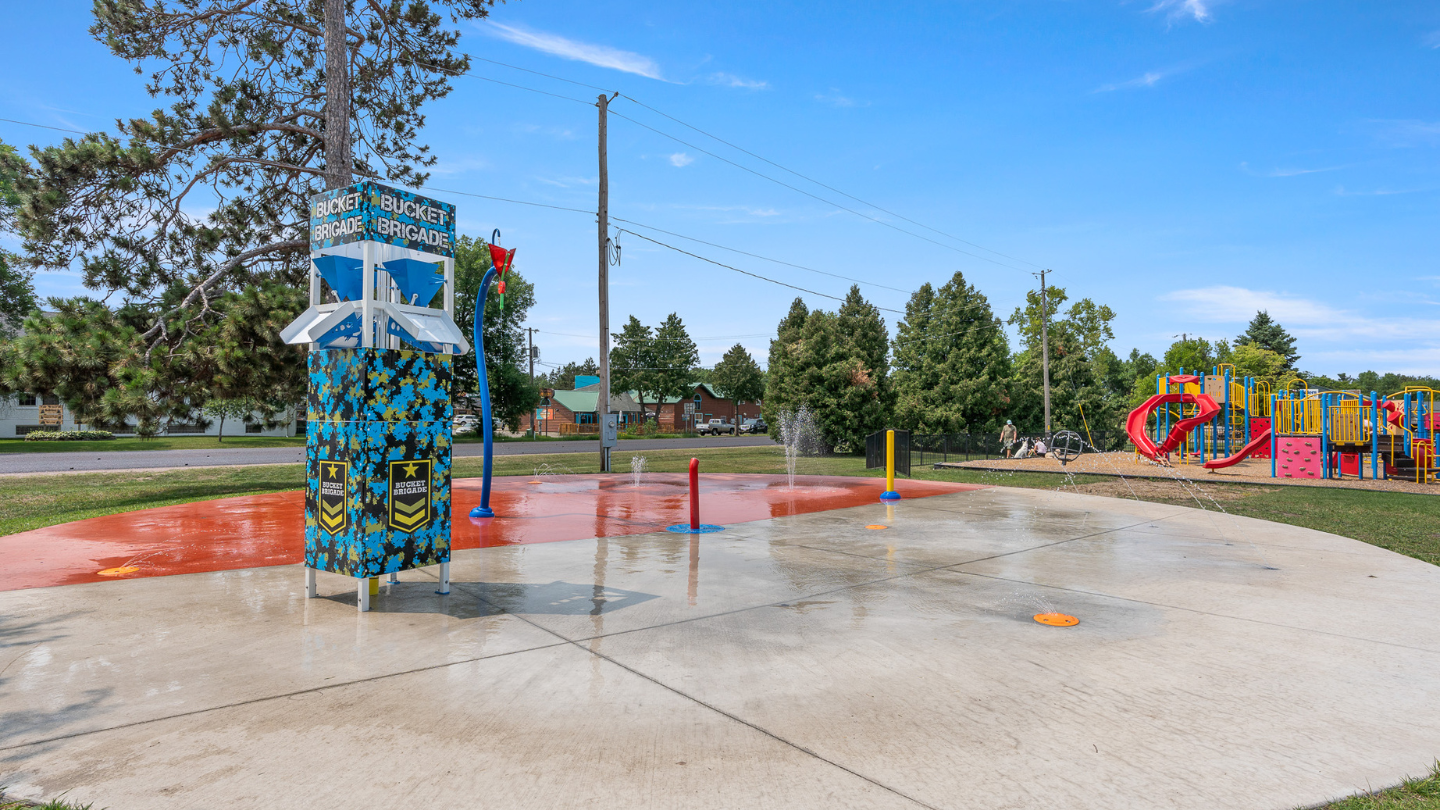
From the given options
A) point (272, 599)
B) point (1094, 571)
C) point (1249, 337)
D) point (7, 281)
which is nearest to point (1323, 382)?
point (1249, 337)

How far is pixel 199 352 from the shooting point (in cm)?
1423

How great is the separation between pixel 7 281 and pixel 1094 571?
156 ft

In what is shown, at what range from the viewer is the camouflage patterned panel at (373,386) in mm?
5836

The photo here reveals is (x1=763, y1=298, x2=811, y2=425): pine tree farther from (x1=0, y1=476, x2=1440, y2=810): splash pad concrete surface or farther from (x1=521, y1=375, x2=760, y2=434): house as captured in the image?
(x1=521, y1=375, x2=760, y2=434): house

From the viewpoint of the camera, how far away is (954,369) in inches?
1460

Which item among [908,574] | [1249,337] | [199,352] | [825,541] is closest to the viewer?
[908,574]

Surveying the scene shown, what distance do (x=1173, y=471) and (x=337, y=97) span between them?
24621 millimetres

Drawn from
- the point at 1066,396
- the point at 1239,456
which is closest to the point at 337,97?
the point at 1239,456

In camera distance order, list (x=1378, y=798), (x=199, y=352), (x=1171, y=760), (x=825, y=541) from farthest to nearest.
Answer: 1. (x=199, y=352)
2. (x=825, y=541)
3. (x=1171, y=760)
4. (x=1378, y=798)

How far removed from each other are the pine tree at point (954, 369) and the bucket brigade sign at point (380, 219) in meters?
31.7

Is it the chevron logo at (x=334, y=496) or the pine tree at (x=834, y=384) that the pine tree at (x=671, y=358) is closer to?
the pine tree at (x=834, y=384)

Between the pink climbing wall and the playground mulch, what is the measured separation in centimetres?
55

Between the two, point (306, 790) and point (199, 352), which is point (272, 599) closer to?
point (306, 790)

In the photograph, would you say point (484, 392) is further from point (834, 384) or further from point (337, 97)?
point (834, 384)
